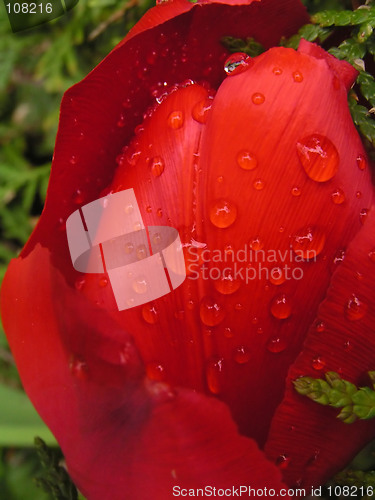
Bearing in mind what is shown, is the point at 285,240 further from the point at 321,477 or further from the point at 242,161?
the point at 321,477

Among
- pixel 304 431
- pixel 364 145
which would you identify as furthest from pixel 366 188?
pixel 304 431

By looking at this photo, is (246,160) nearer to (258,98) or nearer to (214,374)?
(258,98)

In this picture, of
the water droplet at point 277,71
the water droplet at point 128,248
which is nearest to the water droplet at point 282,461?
the water droplet at point 128,248

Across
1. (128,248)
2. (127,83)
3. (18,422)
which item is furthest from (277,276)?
(18,422)

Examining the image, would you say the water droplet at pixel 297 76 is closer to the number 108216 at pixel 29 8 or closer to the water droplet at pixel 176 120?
the water droplet at pixel 176 120

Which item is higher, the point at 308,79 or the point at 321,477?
the point at 308,79

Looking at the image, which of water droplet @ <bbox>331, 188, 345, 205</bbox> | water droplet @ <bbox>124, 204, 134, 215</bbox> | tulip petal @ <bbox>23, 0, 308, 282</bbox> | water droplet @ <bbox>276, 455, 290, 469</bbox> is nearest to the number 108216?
tulip petal @ <bbox>23, 0, 308, 282</bbox>
